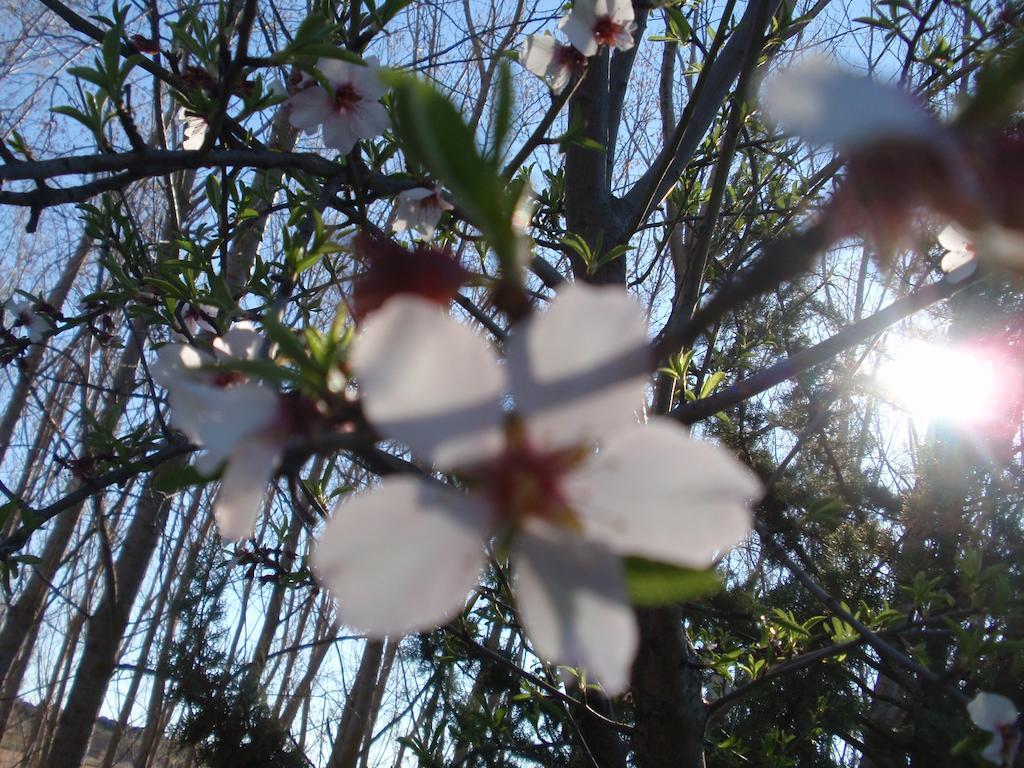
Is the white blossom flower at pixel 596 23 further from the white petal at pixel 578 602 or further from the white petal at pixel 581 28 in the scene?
the white petal at pixel 578 602

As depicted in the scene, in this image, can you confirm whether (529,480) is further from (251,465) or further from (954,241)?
(954,241)

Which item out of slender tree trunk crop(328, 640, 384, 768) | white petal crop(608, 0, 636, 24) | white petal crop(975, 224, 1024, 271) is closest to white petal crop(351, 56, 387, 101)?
white petal crop(608, 0, 636, 24)

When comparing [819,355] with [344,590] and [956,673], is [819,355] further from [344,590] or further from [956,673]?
[956,673]

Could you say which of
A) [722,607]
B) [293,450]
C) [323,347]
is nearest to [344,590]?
Result: [293,450]

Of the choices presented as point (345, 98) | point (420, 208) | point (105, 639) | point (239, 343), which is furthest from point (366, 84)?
point (105, 639)

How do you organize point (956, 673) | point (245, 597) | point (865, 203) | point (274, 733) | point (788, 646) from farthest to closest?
1. point (245, 597)
2. point (274, 733)
3. point (788, 646)
4. point (956, 673)
5. point (865, 203)
